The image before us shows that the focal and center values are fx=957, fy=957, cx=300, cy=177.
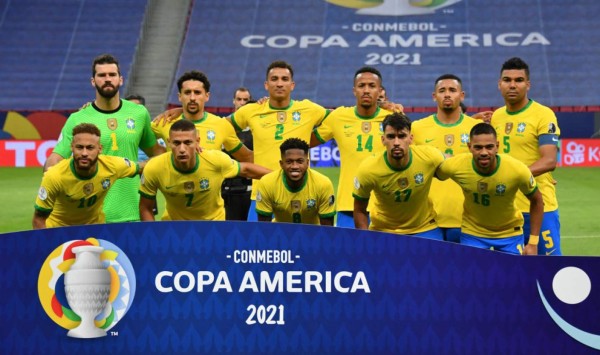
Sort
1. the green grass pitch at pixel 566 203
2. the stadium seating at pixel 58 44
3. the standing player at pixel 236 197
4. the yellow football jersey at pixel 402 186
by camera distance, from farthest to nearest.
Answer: the stadium seating at pixel 58 44 → the green grass pitch at pixel 566 203 → the standing player at pixel 236 197 → the yellow football jersey at pixel 402 186

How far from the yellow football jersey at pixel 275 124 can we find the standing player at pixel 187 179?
4.46ft

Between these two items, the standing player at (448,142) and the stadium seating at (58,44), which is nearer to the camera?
the standing player at (448,142)

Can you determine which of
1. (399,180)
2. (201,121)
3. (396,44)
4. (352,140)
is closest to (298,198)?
(399,180)

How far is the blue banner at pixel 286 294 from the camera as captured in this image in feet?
15.8

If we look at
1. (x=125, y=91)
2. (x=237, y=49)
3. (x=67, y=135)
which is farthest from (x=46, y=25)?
(x=67, y=135)

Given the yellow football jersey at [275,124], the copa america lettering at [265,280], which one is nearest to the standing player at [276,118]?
the yellow football jersey at [275,124]

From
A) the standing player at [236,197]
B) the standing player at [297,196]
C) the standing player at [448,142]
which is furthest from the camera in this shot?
the standing player at [236,197]

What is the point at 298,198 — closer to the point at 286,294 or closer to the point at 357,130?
the point at 357,130

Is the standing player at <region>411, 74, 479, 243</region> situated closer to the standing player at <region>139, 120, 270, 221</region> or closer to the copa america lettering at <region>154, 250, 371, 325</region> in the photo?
the standing player at <region>139, 120, 270, 221</region>

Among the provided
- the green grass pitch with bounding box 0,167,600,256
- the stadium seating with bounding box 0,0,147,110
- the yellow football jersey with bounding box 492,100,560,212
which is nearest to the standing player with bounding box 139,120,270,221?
the yellow football jersey with bounding box 492,100,560,212

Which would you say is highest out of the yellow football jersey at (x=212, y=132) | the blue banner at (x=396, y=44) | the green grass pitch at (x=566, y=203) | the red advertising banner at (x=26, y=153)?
the blue banner at (x=396, y=44)

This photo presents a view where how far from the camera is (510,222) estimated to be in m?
7.66

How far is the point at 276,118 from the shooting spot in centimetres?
917

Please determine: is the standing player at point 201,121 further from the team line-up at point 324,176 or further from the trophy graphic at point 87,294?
the trophy graphic at point 87,294
